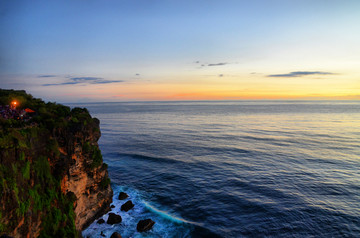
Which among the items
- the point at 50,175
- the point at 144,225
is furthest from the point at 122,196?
the point at 50,175

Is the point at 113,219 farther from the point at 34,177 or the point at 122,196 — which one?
the point at 34,177

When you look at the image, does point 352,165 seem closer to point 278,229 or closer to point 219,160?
point 219,160

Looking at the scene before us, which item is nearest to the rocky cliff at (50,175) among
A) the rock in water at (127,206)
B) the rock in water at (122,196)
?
the rock in water at (127,206)

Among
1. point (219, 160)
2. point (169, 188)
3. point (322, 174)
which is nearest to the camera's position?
point (169, 188)

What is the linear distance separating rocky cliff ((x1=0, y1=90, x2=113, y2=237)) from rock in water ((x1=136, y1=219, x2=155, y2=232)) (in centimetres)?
596

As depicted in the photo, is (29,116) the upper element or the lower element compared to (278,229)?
upper

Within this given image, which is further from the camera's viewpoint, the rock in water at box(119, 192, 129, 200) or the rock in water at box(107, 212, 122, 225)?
the rock in water at box(119, 192, 129, 200)

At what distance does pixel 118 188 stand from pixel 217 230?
771 inches

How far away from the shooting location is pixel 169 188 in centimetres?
3650

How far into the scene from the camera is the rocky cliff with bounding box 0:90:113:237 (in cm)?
1550

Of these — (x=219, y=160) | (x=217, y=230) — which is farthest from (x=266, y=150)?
(x=217, y=230)

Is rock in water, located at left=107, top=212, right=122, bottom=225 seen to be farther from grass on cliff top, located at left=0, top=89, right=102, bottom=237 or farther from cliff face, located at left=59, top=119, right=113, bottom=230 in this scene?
grass on cliff top, located at left=0, top=89, right=102, bottom=237

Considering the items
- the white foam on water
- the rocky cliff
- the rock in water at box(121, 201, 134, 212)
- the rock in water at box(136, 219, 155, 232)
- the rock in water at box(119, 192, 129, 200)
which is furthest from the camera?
the rock in water at box(119, 192, 129, 200)

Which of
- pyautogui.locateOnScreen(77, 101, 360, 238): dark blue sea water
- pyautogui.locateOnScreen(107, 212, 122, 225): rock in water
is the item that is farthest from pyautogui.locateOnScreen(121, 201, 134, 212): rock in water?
pyautogui.locateOnScreen(107, 212, 122, 225): rock in water
